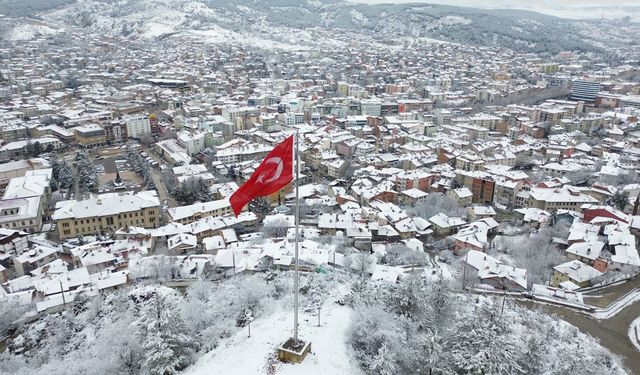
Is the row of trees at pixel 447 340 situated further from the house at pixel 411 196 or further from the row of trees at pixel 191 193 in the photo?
the row of trees at pixel 191 193

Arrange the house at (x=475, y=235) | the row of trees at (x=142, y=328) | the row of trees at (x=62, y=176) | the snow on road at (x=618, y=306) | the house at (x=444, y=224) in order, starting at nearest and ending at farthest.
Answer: the row of trees at (x=142, y=328) → the snow on road at (x=618, y=306) → the house at (x=475, y=235) → the house at (x=444, y=224) → the row of trees at (x=62, y=176)

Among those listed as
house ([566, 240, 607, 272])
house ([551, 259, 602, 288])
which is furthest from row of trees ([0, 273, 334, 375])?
house ([566, 240, 607, 272])

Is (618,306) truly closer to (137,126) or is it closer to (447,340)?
(447,340)

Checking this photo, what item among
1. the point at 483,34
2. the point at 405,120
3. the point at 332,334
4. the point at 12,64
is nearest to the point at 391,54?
the point at 483,34

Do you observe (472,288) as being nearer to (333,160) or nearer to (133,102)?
(333,160)

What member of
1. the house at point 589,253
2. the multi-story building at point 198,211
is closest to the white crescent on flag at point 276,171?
the house at point 589,253

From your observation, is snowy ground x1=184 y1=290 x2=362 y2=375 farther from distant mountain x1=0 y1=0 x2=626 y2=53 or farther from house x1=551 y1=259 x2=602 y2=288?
distant mountain x1=0 y1=0 x2=626 y2=53

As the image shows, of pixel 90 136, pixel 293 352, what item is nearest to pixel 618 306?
pixel 293 352
